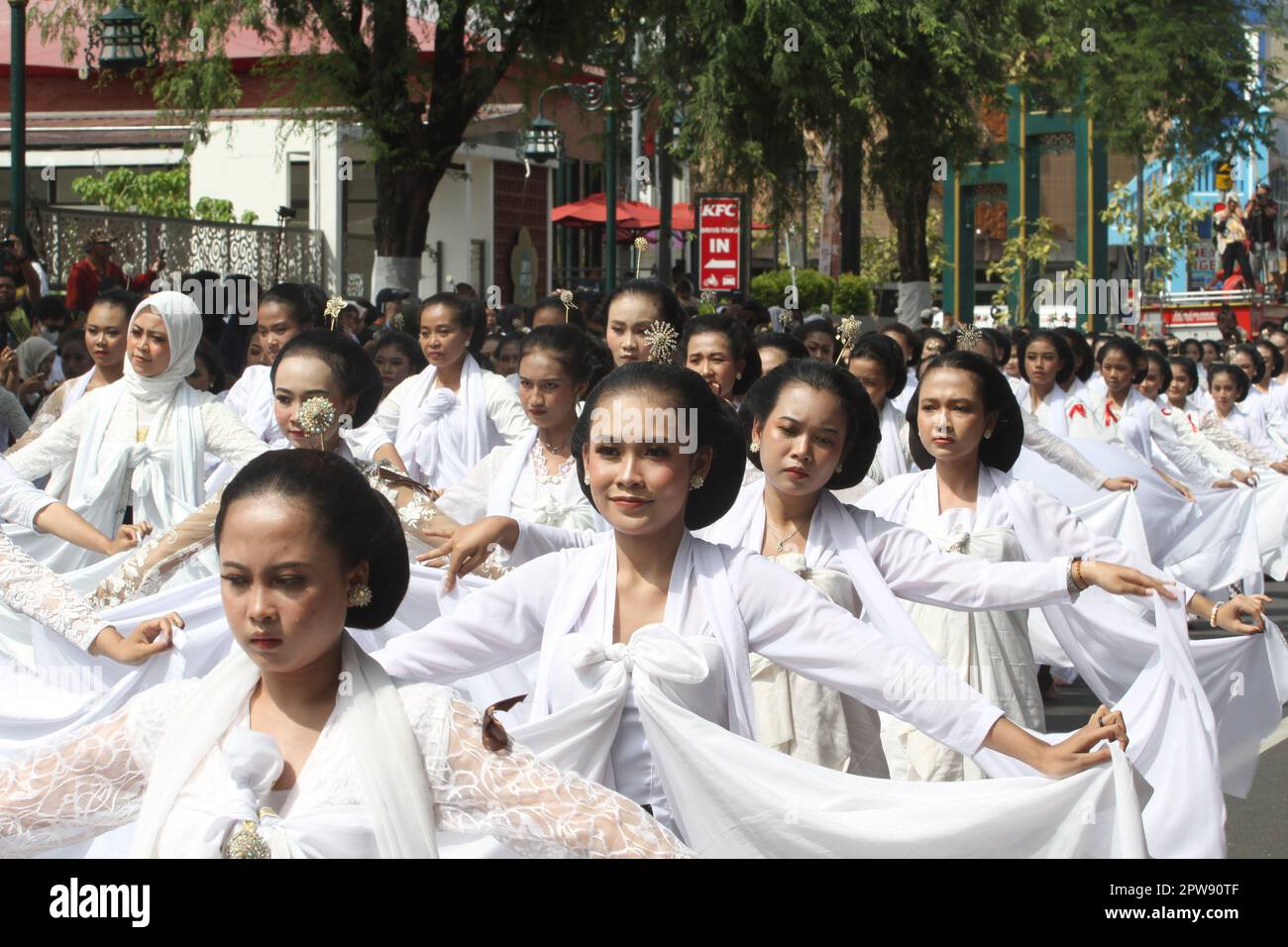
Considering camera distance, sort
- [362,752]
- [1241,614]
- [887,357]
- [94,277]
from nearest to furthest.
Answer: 1. [362,752]
2. [1241,614]
3. [887,357]
4. [94,277]

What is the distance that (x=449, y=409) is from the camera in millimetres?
9109

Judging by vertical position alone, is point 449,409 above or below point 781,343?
below

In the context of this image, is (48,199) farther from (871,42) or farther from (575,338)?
(575,338)

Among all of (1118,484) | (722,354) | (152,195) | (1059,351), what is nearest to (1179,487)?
(1059,351)

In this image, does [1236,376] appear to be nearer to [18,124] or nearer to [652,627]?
[18,124]

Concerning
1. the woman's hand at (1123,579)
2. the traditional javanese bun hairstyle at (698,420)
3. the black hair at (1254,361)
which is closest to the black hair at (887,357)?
the woman's hand at (1123,579)

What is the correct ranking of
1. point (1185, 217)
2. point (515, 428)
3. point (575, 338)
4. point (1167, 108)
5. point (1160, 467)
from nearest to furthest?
point (575, 338) → point (515, 428) → point (1160, 467) → point (1167, 108) → point (1185, 217)

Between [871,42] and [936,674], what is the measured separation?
14.9 m

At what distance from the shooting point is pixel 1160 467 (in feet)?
41.5

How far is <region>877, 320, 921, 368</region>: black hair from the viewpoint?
1210 centimetres

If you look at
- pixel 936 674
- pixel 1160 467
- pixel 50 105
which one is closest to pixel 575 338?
pixel 936 674

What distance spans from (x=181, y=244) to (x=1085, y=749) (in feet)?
57.5

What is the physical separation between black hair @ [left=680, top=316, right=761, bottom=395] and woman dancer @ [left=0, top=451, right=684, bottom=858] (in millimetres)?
4406
